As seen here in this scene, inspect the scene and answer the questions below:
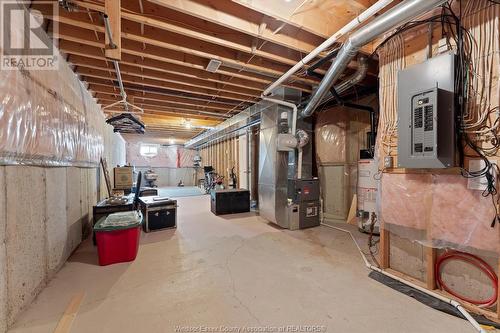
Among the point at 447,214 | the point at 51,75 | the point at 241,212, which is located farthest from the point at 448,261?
the point at 51,75

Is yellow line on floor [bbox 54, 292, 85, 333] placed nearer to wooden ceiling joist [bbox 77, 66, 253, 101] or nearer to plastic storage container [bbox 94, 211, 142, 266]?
plastic storage container [bbox 94, 211, 142, 266]

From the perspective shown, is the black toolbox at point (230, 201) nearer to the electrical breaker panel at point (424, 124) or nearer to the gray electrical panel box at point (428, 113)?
the gray electrical panel box at point (428, 113)

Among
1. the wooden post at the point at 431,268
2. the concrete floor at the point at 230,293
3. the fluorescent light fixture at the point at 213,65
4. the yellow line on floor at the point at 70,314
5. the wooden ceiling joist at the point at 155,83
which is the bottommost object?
the concrete floor at the point at 230,293

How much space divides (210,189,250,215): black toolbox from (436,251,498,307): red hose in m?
3.80

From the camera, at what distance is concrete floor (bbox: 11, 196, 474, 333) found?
1522 millimetres

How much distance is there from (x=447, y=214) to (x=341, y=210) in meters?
2.63

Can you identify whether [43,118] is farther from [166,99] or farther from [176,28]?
[166,99]

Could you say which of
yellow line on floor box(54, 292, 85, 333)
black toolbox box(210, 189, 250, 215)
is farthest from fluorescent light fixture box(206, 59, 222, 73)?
yellow line on floor box(54, 292, 85, 333)

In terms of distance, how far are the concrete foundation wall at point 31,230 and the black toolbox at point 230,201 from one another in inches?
105

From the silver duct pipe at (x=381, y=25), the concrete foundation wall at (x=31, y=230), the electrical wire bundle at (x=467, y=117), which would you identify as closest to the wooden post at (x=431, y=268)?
the electrical wire bundle at (x=467, y=117)

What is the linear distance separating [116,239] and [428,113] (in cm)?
341

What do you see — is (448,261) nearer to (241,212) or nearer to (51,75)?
(241,212)

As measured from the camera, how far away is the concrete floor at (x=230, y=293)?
1.52 metres

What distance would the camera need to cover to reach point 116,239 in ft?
7.86
